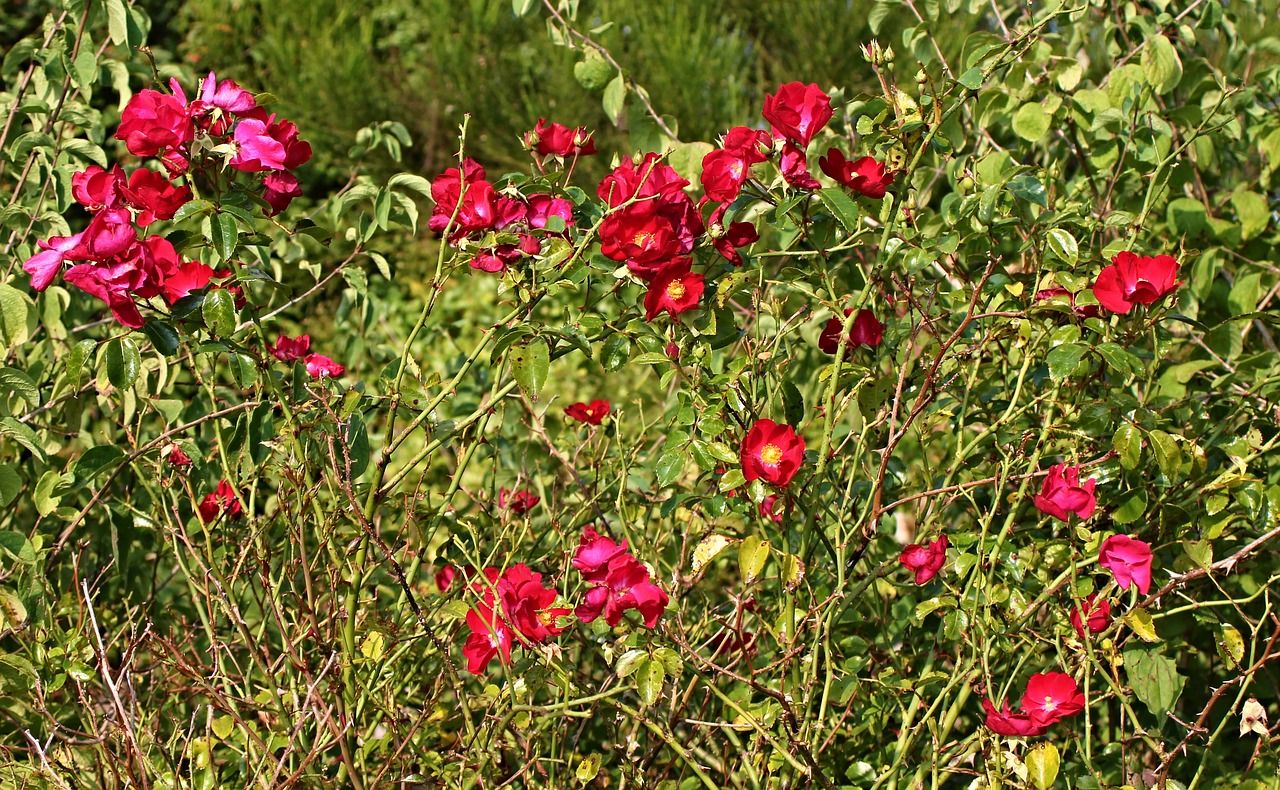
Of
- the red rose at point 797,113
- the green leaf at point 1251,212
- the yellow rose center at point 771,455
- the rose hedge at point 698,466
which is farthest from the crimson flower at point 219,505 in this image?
the green leaf at point 1251,212

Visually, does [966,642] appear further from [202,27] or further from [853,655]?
[202,27]

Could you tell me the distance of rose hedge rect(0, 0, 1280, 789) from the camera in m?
1.25

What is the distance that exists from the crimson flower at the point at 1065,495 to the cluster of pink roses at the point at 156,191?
89cm

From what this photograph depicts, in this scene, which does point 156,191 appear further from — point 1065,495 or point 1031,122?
point 1031,122

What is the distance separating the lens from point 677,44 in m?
5.10

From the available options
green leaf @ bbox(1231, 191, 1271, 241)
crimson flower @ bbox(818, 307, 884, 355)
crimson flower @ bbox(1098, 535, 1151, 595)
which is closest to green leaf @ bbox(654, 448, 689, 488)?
crimson flower @ bbox(818, 307, 884, 355)

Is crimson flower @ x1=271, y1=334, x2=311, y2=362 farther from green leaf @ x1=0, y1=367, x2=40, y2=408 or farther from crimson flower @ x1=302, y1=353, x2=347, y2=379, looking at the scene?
green leaf @ x1=0, y1=367, x2=40, y2=408

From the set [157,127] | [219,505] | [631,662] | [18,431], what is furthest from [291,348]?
[631,662]

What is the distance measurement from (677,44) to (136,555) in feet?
12.2

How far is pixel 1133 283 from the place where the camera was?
49.6 inches

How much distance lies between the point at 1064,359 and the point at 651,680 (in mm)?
543

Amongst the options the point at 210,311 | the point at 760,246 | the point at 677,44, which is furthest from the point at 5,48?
the point at 210,311

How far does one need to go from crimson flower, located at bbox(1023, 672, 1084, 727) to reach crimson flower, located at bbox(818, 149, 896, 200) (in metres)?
0.57

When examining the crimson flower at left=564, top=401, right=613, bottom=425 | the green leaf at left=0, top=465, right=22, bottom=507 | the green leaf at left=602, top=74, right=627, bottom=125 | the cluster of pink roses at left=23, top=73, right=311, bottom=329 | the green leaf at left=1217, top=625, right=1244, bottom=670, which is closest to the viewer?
the cluster of pink roses at left=23, top=73, right=311, bottom=329
